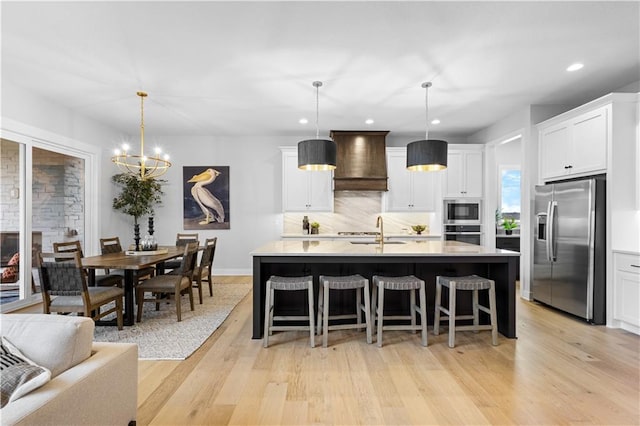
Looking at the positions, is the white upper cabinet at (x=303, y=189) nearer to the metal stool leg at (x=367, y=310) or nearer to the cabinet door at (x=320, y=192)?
the cabinet door at (x=320, y=192)

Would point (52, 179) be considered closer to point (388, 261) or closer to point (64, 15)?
point (64, 15)

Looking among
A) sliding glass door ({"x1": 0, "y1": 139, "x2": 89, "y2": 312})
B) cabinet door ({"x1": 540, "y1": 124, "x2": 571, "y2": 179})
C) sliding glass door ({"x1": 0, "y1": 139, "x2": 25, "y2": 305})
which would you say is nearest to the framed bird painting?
sliding glass door ({"x1": 0, "y1": 139, "x2": 89, "y2": 312})

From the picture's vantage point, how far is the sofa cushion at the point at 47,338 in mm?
1271

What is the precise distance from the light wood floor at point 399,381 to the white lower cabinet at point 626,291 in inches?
9.2

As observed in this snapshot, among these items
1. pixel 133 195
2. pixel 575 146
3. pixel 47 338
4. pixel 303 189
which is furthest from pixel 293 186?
pixel 47 338

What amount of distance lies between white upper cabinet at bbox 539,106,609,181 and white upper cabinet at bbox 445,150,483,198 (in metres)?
1.42

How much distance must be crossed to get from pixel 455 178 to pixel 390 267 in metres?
3.13

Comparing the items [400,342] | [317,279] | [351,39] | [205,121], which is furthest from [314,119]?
[400,342]

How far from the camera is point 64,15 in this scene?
2.58 m

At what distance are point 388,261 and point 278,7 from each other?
2304 mm

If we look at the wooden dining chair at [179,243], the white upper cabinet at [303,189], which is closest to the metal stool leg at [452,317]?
the white upper cabinet at [303,189]

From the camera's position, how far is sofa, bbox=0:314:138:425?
1.09 m

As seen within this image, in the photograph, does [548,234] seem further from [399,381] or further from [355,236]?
[399,381]

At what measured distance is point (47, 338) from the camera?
4.22ft
